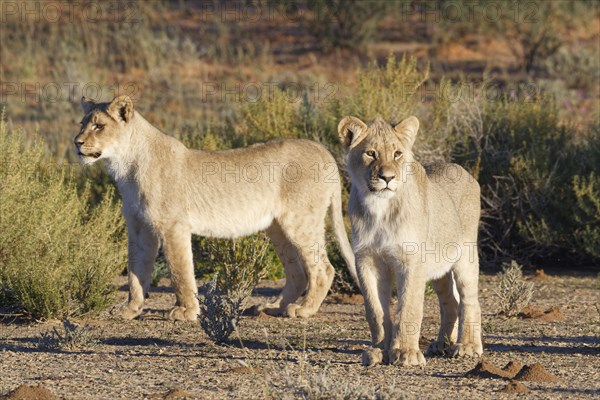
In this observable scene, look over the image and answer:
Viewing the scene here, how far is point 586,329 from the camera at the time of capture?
884 centimetres

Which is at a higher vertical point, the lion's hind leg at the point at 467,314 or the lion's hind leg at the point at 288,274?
the lion's hind leg at the point at 467,314

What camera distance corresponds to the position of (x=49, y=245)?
10000mm

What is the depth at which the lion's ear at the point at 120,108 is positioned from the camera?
381 inches

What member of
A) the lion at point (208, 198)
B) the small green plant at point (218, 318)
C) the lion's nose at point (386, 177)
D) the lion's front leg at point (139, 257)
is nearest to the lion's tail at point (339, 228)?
the lion at point (208, 198)

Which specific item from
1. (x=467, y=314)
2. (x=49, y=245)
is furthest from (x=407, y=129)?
(x=49, y=245)

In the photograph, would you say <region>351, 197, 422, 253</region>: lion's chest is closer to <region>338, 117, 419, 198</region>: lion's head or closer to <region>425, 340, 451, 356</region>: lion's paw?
<region>338, 117, 419, 198</region>: lion's head

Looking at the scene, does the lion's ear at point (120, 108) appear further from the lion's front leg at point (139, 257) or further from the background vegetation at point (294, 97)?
the background vegetation at point (294, 97)

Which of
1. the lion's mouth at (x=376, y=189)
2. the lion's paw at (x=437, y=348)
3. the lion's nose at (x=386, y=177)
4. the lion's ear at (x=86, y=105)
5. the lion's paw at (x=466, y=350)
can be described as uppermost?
the lion's ear at (x=86, y=105)

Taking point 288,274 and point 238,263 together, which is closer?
point 288,274

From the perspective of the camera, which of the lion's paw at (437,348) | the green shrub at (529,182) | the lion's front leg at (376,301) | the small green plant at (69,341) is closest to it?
the lion's front leg at (376,301)

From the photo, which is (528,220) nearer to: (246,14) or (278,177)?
(278,177)

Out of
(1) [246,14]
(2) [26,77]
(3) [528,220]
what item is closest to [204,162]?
(3) [528,220]

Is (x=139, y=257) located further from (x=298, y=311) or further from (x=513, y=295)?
(x=513, y=295)

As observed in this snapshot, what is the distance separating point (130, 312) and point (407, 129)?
3370 millimetres
